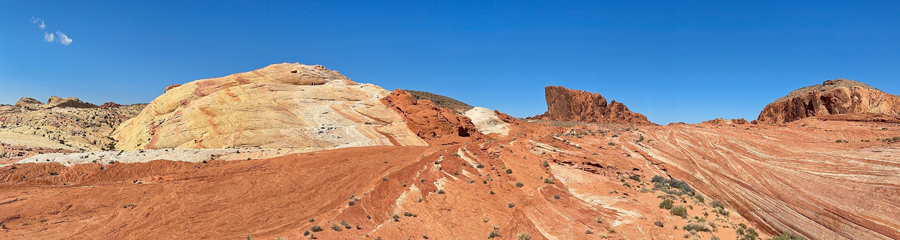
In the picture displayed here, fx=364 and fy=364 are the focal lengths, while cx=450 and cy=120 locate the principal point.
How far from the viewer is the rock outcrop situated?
33469 millimetres

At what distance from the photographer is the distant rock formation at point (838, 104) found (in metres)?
37.5

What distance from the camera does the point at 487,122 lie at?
5397 centimetres

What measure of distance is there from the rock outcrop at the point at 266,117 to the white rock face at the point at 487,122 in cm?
1391

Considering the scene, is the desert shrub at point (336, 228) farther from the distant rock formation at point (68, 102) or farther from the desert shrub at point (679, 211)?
the distant rock formation at point (68, 102)

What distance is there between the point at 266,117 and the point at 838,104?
203ft

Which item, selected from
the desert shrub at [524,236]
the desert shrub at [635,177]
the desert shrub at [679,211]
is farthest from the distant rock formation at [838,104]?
the desert shrub at [524,236]

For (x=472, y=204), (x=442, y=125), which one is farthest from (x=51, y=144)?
(x=472, y=204)

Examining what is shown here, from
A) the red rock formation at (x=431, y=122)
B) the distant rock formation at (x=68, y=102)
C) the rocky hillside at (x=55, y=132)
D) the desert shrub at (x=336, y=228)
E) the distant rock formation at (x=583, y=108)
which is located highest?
the distant rock formation at (x=583, y=108)

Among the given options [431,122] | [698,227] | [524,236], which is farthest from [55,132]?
[698,227]

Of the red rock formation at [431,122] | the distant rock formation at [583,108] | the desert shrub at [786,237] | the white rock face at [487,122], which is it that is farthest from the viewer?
the distant rock formation at [583,108]

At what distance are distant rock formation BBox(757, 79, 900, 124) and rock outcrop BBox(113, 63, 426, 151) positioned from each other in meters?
46.1

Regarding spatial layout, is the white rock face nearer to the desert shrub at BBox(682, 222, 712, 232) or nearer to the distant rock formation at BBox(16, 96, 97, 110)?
the desert shrub at BBox(682, 222, 712, 232)

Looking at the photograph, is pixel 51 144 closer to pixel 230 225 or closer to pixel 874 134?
pixel 230 225

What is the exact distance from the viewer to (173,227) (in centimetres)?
1403
